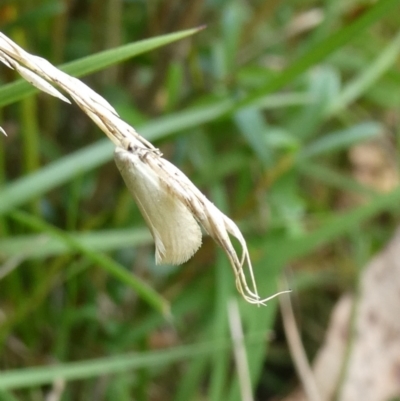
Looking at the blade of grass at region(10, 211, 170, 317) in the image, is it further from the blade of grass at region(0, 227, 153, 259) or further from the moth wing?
the moth wing

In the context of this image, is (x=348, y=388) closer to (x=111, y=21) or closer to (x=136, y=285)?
(x=136, y=285)

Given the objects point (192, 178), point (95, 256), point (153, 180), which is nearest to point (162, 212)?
point (153, 180)

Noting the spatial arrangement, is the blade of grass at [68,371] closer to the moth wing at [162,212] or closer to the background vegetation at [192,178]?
the background vegetation at [192,178]

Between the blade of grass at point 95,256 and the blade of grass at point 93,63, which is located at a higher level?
the blade of grass at point 95,256

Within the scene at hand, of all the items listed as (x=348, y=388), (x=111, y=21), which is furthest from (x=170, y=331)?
(x=111, y=21)

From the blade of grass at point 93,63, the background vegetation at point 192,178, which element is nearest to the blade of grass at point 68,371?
the background vegetation at point 192,178

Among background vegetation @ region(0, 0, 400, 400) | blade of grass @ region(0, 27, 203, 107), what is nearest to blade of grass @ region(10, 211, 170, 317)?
background vegetation @ region(0, 0, 400, 400)

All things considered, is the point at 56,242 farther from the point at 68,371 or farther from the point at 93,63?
the point at 93,63

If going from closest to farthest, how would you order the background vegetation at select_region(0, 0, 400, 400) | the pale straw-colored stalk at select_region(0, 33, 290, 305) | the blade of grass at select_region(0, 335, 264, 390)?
1. the pale straw-colored stalk at select_region(0, 33, 290, 305)
2. the blade of grass at select_region(0, 335, 264, 390)
3. the background vegetation at select_region(0, 0, 400, 400)
